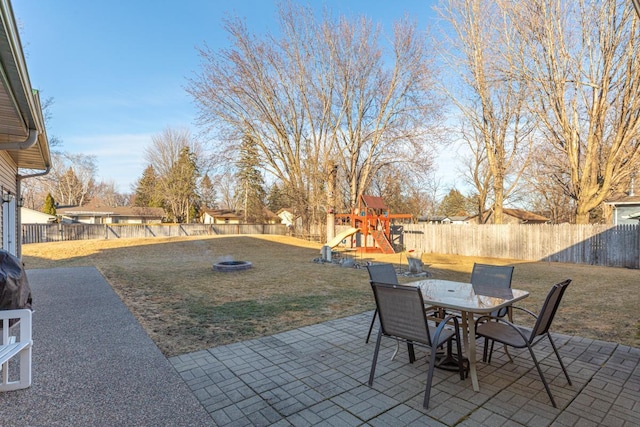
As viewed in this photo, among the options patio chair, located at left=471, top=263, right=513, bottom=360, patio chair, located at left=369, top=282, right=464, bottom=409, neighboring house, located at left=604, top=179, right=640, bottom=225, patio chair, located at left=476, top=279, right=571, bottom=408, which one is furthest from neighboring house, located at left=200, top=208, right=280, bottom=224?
patio chair, located at left=476, top=279, right=571, bottom=408

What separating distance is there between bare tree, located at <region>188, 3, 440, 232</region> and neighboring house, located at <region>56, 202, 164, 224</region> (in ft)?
74.8

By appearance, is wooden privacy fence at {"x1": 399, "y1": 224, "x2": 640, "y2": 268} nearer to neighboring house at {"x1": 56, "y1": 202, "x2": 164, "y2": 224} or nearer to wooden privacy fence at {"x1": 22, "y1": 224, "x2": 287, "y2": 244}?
wooden privacy fence at {"x1": 22, "y1": 224, "x2": 287, "y2": 244}

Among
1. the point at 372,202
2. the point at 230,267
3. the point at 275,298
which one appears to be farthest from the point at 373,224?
the point at 275,298

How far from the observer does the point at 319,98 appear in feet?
70.7

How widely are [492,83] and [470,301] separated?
1633 cm

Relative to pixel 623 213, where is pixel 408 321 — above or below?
below

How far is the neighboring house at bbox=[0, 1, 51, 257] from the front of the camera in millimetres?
2441

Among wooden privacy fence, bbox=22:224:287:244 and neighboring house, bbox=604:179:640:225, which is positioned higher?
neighboring house, bbox=604:179:640:225

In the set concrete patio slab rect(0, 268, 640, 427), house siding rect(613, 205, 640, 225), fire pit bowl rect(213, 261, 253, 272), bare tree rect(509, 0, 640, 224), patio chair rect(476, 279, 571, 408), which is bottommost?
fire pit bowl rect(213, 261, 253, 272)

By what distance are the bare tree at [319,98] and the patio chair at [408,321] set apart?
1864 centimetres

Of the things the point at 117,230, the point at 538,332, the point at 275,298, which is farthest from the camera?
the point at 117,230

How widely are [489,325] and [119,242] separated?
1981cm

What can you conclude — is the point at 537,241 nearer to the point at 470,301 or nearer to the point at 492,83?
the point at 492,83

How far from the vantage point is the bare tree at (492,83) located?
598 inches
